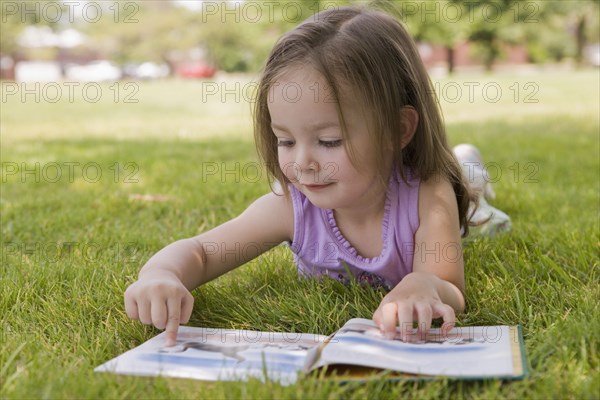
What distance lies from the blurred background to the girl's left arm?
2485 cm

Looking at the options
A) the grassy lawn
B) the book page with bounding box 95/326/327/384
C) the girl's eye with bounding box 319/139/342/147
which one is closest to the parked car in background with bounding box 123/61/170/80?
the grassy lawn

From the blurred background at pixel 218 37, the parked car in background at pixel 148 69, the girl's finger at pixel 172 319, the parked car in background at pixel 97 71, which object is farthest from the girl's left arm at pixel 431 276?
the parked car in background at pixel 148 69

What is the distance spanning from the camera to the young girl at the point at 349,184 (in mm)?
1665

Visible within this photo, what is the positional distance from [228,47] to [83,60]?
13.8m

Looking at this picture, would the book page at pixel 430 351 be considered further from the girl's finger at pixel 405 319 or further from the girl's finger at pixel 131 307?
the girl's finger at pixel 131 307

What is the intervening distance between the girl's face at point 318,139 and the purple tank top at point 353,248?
149 mm

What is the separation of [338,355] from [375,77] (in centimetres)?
76

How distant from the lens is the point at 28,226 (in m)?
2.76

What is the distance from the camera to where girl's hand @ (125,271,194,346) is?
5.16 feet

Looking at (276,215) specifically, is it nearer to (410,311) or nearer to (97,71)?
(410,311)

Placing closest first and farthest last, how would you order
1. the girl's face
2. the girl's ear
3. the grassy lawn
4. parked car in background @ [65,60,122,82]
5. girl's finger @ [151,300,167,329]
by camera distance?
1. the grassy lawn
2. girl's finger @ [151,300,167,329]
3. the girl's face
4. the girl's ear
5. parked car in background @ [65,60,122,82]

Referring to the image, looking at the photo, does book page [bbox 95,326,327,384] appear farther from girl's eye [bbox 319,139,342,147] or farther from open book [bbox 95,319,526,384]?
girl's eye [bbox 319,139,342,147]

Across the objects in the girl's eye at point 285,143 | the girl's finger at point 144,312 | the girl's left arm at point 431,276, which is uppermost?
the girl's eye at point 285,143

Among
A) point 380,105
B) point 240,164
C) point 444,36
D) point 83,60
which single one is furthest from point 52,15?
point 380,105
